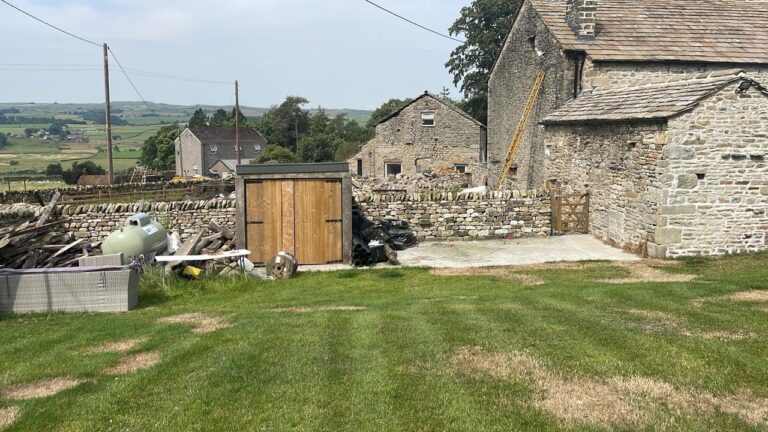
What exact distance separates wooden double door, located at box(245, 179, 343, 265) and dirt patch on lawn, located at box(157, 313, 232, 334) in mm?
5243

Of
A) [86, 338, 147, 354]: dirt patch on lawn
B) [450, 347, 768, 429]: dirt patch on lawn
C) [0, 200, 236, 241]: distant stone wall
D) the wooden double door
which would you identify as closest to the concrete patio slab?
the wooden double door

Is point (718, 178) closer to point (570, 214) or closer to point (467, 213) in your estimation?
point (570, 214)

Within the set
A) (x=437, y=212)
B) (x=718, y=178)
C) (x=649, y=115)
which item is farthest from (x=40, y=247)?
(x=718, y=178)

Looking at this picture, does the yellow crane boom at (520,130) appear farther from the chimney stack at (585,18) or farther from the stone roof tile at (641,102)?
the stone roof tile at (641,102)

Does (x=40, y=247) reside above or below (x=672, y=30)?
below

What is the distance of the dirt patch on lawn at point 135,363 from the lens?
7.31 m

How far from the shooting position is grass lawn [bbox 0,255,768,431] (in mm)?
5637

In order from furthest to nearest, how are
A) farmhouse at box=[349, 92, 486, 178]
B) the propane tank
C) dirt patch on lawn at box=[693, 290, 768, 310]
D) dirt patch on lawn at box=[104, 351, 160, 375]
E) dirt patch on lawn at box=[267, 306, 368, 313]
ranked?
farmhouse at box=[349, 92, 486, 178] < the propane tank < dirt patch on lawn at box=[267, 306, 368, 313] < dirt patch on lawn at box=[693, 290, 768, 310] < dirt patch on lawn at box=[104, 351, 160, 375]

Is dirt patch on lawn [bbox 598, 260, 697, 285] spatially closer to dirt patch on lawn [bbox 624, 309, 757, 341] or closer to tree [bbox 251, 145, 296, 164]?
dirt patch on lawn [bbox 624, 309, 757, 341]

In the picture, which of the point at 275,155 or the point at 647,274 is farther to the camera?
the point at 275,155

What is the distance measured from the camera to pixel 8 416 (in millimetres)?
5883

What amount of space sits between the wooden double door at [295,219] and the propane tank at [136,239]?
230 centimetres

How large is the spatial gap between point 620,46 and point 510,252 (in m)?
9.59

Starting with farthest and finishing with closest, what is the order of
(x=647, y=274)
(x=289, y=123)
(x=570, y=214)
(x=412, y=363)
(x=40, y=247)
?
1. (x=289, y=123)
2. (x=570, y=214)
3. (x=40, y=247)
4. (x=647, y=274)
5. (x=412, y=363)
